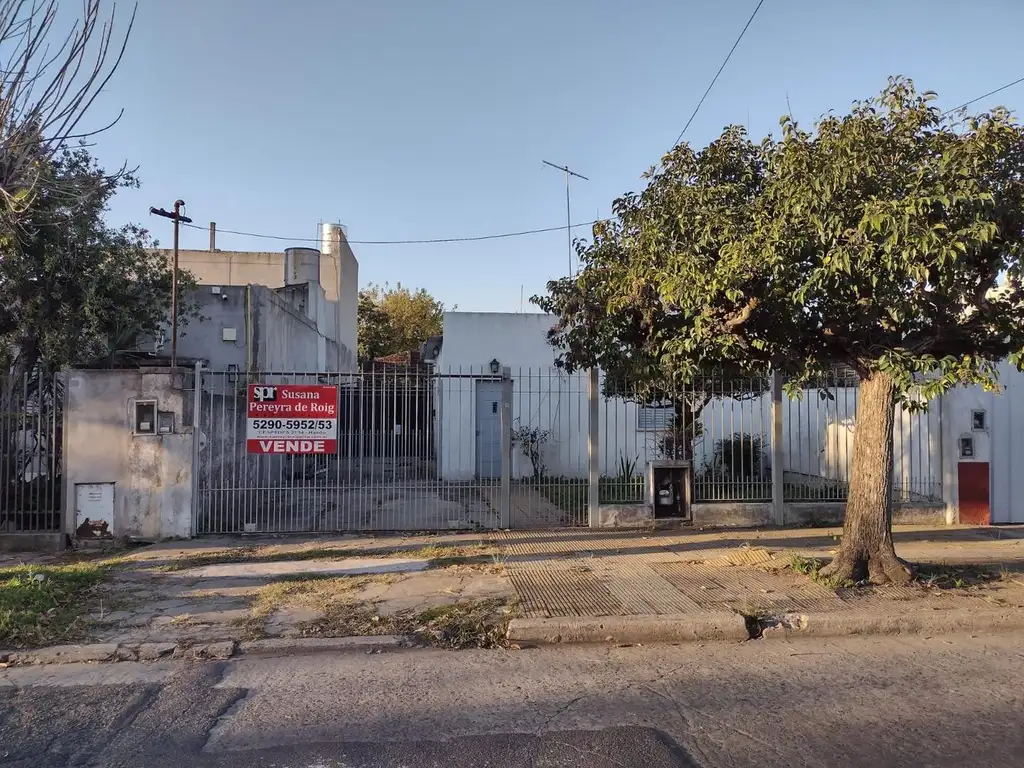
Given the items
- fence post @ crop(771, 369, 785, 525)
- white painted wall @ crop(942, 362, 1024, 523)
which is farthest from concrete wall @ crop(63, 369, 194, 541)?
white painted wall @ crop(942, 362, 1024, 523)

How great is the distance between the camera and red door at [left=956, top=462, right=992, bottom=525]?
1088 centimetres

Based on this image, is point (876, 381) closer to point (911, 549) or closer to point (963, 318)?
point (963, 318)

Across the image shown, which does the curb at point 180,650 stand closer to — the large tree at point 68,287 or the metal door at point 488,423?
the large tree at point 68,287

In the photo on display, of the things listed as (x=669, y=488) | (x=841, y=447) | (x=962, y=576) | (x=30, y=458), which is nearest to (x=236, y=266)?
(x=30, y=458)

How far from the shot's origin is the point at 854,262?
6.23 meters

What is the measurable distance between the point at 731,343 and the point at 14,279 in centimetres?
931

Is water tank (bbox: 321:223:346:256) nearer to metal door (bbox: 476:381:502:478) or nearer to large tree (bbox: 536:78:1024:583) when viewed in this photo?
Answer: metal door (bbox: 476:381:502:478)

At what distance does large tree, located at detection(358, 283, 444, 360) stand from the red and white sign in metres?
28.6

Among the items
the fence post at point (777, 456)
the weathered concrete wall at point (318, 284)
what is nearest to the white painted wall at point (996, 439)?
the fence post at point (777, 456)

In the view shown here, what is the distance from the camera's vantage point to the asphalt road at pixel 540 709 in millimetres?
3924

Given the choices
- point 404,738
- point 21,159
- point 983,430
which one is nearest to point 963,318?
point 983,430

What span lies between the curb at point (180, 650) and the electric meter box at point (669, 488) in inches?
223

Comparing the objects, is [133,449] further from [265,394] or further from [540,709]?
[540,709]

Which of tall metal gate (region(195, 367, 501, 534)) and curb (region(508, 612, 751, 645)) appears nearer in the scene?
curb (region(508, 612, 751, 645))
